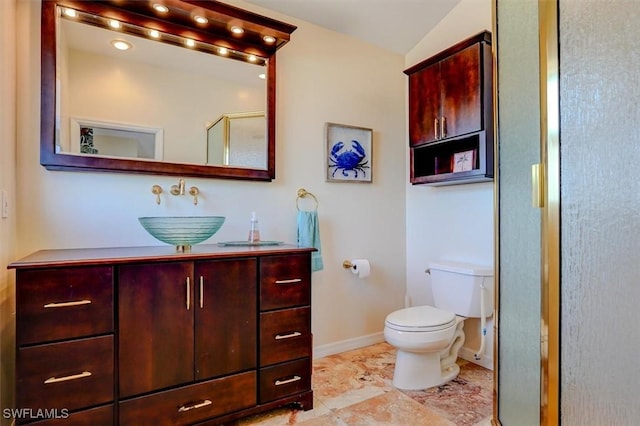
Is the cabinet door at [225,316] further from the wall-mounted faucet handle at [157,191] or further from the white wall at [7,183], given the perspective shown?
the white wall at [7,183]

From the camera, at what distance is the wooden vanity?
1.30 metres

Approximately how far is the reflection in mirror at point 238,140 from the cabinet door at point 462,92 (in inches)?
49.1

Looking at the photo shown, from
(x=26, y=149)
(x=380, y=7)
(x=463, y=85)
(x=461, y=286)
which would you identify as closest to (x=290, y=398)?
(x=461, y=286)

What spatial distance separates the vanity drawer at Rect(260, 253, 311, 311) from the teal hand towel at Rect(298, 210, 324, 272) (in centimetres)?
51

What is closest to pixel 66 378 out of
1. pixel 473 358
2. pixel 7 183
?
pixel 7 183

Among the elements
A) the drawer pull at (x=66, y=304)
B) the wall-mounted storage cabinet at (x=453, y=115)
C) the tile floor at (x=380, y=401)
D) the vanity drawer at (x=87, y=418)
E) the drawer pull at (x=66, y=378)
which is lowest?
the tile floor at (x=380, y=401)

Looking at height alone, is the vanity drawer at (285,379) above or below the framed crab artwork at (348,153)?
below

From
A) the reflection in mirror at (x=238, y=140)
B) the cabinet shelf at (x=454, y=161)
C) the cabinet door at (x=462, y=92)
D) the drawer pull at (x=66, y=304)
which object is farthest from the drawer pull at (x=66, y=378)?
the cabinet door at (x=462, y=92)

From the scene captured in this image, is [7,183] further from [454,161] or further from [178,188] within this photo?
[454,161]

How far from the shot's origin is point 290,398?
1.82 m

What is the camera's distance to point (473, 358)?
2482 mm

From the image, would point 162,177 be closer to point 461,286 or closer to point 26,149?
point 26,149

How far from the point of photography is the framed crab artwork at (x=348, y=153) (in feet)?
8.57

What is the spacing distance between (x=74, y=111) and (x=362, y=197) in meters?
1.92
